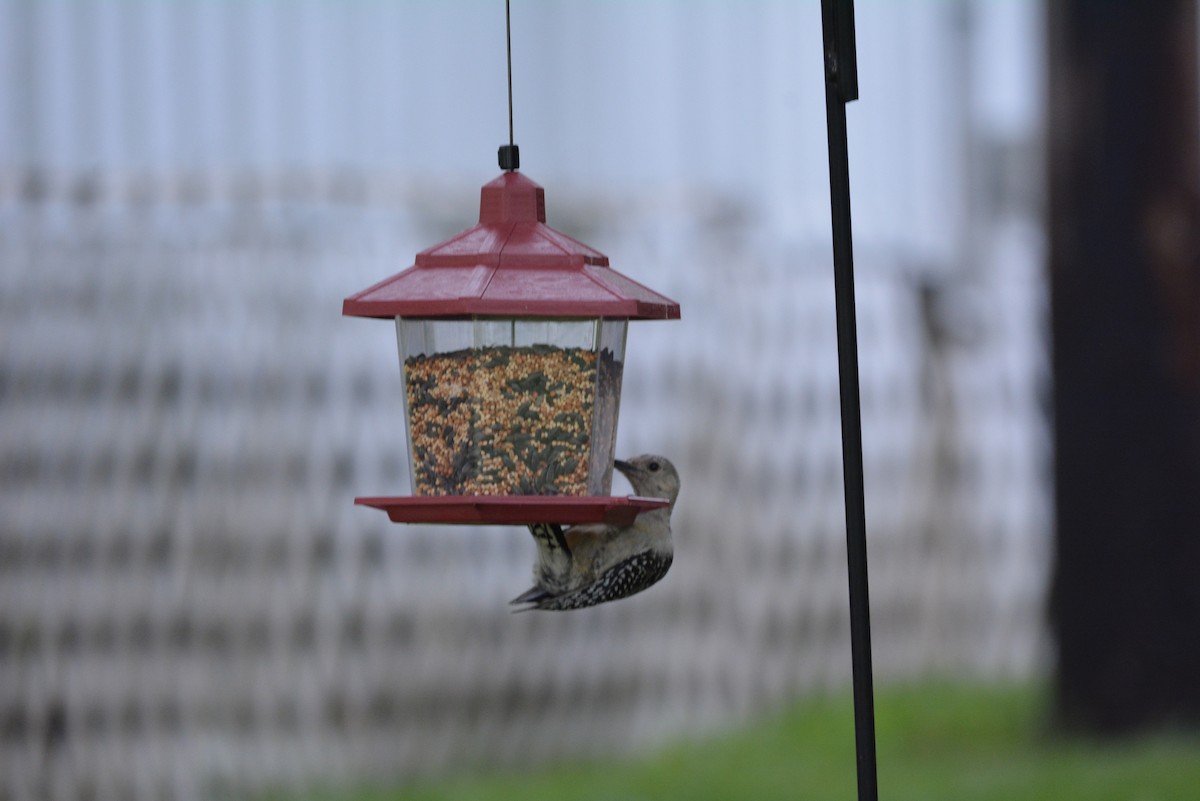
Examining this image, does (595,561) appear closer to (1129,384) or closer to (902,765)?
(902,765)

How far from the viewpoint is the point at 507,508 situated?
231cm

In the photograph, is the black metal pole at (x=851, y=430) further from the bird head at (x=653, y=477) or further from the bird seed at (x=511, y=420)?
the bird head at (x=653, y=477)

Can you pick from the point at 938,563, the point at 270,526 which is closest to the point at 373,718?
the point at 270,526

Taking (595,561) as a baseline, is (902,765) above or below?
below

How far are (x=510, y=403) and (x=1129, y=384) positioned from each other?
3930 millimetres

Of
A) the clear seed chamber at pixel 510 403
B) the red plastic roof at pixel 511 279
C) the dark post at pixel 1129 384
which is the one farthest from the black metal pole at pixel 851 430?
the dark post at pixel 1129 384

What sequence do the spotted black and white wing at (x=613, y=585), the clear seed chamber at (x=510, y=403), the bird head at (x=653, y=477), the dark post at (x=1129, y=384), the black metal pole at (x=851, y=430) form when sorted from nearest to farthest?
the black metal pole at (x=851, y=430) < the clear seed chamber at (x=510, y=403) < the spotted black and white wing at (x=613, y=585) < the bird head at (x=653, y=477) < the dark post at (x=1129, y=384)

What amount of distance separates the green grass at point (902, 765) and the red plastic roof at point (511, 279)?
3.12 m

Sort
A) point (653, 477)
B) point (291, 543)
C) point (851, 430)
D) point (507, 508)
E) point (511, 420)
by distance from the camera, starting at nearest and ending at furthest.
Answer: point (851, 430), point (507, 508), point (511, 420), point (653, 477), point (291, 543)

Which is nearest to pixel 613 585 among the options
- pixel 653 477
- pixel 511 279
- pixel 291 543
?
pixel 653 477

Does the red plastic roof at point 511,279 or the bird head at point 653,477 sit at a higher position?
the red plastic roof at point 511,279

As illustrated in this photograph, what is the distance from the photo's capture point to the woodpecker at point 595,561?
2.64 metres

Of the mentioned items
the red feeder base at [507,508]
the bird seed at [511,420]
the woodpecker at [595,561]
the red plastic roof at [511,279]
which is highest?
the red plastic roof at [511,279]

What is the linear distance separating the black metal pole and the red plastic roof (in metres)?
0.44
